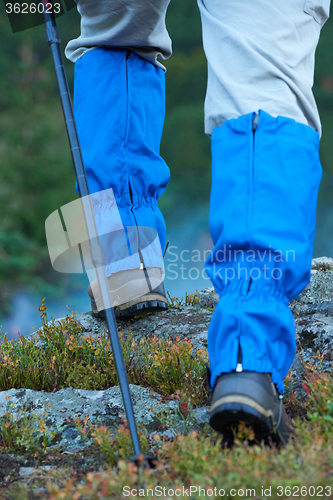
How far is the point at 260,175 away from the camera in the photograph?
5.49 ft

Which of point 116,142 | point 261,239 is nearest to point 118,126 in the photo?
point 116,142

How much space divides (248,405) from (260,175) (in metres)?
0.77

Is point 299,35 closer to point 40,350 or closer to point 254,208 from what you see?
point 254,208

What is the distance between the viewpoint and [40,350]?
2.75 meters

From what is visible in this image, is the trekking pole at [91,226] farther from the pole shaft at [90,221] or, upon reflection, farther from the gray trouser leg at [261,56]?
the gray trouser leg at [261,56]

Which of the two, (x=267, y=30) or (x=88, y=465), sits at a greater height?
(x=267, y=30)

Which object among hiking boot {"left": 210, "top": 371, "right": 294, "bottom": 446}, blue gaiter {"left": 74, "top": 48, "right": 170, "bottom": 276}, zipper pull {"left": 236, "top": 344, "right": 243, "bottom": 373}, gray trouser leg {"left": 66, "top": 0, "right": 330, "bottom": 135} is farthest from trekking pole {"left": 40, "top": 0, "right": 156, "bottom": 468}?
blue gaiter {"left": 74, "top": 48, "right": 170, "bottom": 276}

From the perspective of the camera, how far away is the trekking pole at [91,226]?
169 centimetres

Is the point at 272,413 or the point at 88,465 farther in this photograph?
the point at 88,465

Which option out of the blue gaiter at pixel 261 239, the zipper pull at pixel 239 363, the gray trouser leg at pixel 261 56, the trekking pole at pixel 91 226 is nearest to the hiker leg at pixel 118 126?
the trekking pole at pixel 91 226

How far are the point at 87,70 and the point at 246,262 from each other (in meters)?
1.84

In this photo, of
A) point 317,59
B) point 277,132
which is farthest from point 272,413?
point 317,59

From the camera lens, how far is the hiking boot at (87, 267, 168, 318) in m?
2.88

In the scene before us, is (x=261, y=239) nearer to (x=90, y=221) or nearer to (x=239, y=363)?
(x=239, y=363)
